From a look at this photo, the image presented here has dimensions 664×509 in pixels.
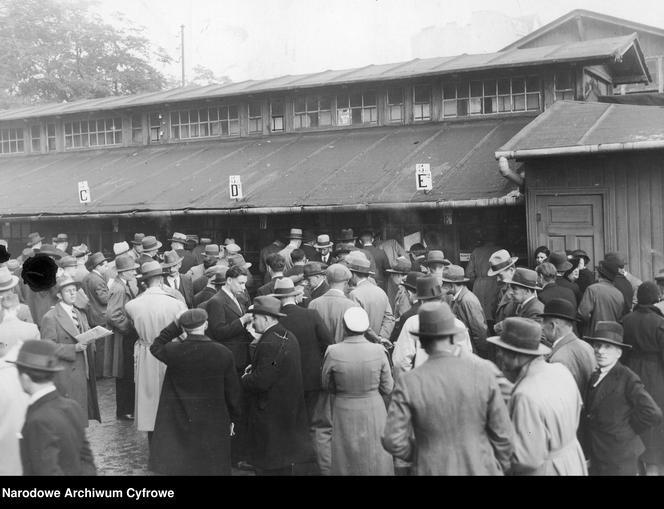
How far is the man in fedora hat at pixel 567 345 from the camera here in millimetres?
5328

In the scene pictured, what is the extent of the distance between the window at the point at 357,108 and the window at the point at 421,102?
0.97 metres

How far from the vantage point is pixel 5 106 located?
26.5 metres

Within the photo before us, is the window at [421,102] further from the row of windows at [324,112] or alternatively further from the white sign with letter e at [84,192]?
the white sign with letter e at [84,192]

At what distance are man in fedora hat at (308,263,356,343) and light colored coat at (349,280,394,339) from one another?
24.7 inches

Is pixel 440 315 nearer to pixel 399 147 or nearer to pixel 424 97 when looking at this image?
pixel 399 147

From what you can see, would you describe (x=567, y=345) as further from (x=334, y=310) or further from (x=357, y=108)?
(x=357, y=108)

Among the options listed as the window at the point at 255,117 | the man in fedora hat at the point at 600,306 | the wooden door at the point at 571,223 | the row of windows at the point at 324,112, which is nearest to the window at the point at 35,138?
the row of windows at the point at 324,112

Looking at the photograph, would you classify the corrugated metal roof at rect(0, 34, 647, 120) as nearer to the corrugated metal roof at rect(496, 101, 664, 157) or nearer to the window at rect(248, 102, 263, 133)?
the window at rect(248, 102, 263, 133)

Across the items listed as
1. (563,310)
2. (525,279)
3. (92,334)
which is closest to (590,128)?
(525,279)

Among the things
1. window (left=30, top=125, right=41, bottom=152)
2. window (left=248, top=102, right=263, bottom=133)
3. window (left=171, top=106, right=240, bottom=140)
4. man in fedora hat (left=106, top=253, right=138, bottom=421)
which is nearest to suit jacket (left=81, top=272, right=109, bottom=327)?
man in fedora hat (left=106, top=253, right=138, bottom=421)

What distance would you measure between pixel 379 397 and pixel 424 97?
33.5ft

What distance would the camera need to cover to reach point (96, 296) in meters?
9.25

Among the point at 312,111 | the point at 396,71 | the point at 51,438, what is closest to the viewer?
the point at 51,438

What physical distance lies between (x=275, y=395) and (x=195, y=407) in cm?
71
